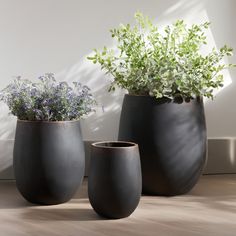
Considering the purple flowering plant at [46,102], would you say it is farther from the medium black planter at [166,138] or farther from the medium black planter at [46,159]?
the medium black planter at [166,138]

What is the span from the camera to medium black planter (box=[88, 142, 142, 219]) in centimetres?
130

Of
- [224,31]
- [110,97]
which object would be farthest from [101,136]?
[224,31]

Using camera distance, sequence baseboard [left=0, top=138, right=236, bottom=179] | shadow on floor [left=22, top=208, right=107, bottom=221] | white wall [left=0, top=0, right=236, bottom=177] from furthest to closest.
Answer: baseboard [left=0, top=138, right=236, bottom=179] → white wall [left=0, top=0, right=236, bottom=177] → shadow on floor [left=22, top=208, right=107, bottom=221]

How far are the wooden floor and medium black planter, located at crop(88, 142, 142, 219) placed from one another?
0.13 feet

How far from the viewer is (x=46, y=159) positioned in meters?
1.43

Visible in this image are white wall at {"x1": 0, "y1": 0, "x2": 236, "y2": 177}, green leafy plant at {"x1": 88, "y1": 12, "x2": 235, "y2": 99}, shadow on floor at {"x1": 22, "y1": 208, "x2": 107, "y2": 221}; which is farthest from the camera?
white wall at {"x1": 0, "y1": 0, "x2": 236, "y2": 177}

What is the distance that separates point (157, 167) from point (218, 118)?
0.50m

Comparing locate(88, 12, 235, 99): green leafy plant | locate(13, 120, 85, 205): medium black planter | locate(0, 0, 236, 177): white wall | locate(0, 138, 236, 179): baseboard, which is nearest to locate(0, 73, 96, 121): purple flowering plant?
locate(13, 120, 85, 205): medium black planter

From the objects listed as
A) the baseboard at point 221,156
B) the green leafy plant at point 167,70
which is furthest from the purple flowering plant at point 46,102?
the baseboard at point 221,156

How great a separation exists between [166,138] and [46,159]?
37 cm

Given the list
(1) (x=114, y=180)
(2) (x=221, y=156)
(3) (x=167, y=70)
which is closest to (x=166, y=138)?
(3) (x=167, y=70)

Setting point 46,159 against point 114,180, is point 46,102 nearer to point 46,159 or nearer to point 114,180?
point 46,159

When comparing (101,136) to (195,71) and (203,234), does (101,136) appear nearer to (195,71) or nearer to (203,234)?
(195,71)

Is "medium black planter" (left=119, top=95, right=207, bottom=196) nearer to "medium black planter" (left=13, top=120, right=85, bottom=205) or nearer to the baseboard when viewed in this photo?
"medium black planter" (left=13, top=120, right=85, bottom=205)
